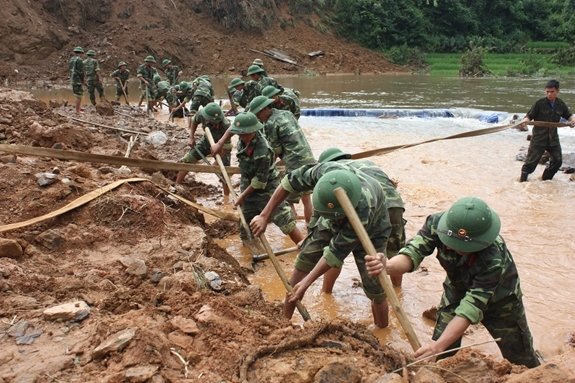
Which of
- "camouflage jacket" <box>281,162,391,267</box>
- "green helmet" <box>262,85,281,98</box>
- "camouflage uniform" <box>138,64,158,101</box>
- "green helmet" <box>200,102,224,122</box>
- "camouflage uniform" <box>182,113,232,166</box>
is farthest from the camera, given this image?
"camouflage uniform" <box>138,64,158,101</box>

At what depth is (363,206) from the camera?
3.05m

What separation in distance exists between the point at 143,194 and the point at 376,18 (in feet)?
116

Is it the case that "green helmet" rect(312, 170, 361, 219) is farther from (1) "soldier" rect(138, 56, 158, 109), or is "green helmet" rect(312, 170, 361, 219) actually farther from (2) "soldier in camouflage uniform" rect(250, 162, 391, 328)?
(1) "soldier" rect(138, 56, 158, 109)

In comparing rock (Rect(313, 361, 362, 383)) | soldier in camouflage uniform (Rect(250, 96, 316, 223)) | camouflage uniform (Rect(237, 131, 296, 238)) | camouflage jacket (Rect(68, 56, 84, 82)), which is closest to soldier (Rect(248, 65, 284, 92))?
soldier in camouflage uniform (Rect(250, 96, 316, 223))

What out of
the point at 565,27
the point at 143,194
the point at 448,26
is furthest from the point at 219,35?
the point at 143,194

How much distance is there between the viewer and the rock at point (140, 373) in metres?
2.21

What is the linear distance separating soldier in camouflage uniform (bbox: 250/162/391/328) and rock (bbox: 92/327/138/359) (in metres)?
1.25

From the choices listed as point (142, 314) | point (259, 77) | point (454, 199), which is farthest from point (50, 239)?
point (259, 77)

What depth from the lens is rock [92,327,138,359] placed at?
2383 millimetres

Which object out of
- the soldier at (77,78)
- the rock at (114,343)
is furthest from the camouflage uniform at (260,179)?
the soldier at (77,78)

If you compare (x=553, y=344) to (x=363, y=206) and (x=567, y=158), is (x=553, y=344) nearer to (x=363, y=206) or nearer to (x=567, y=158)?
(x=363, y=206)

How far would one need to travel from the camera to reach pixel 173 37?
2953 centimetres

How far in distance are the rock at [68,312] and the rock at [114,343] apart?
13.5 inches

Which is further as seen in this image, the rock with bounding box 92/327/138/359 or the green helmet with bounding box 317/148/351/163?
the green helmet with bounding box 317/148/351/163
